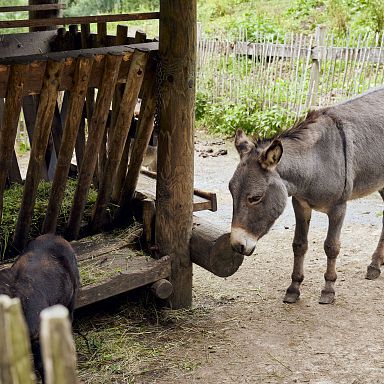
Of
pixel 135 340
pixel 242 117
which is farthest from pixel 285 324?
pixel 242 117

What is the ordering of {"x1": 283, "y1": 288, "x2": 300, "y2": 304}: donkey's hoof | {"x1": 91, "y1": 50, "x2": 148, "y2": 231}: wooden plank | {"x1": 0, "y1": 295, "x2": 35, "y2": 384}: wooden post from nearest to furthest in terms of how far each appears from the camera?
{"x1": 0, "y1": 295, "x2": 35, "y2": 384}: wooden post < {"x1": 91, "y1": 50, "x2": 148, "y2": 231}: wooden plank < {"x1": 283, "y1": 288, "x2": 300, "y2": 304}: donkey's hoof

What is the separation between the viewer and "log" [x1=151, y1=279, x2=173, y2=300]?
555 cm

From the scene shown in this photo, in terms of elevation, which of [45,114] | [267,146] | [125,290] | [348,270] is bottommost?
[348,270]

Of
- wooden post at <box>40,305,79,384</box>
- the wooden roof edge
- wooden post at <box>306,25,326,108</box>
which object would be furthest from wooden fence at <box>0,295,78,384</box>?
wooden post at <box>306,25,326,108</box>

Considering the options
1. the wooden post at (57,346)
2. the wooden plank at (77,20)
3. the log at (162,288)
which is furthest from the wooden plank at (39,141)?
the wooden post at (57,346)

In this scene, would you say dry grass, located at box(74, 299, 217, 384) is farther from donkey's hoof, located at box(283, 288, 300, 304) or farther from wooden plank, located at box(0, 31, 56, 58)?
wooden plank, located at box(0, 31, 56, 58)

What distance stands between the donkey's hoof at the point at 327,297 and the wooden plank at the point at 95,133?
2.37 m

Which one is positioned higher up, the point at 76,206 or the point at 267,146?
the point at 267,146

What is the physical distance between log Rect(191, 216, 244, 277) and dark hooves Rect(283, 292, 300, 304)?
0.83m

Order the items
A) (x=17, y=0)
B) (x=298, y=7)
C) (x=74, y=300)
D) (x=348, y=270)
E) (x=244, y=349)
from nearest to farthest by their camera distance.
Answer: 1. (x=74, y=300)
2. (x=244, y=349)
3. (x=348, y=270)
4. (x=298, y=7)
5. (x=17, y=0)

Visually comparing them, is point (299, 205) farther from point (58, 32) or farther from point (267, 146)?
point (58, 32)

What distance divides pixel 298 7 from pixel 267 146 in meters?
13.7

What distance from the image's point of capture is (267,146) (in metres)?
5.63

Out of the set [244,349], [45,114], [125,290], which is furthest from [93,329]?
[45,114]
